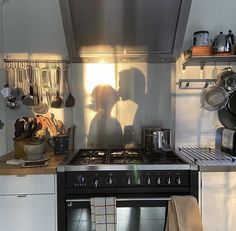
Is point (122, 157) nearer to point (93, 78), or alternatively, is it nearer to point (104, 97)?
point (104, 97)

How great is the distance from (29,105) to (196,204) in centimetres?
134

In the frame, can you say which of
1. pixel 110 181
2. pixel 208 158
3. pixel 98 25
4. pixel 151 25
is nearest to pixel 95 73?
pixel 98 25

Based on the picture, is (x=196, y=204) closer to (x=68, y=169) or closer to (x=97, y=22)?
(x=68, y=169)

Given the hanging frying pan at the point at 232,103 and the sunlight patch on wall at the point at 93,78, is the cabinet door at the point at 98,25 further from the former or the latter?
the hanging frying pan at the point at 232,103

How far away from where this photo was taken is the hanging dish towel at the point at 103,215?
4.64ft

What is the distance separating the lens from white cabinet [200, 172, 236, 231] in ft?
4.98

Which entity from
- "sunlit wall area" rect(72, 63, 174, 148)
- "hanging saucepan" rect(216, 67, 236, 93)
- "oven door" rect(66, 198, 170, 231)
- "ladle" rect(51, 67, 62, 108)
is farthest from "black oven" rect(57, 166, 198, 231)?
"hanging saucepan" rect(216, 67, 236, 93)

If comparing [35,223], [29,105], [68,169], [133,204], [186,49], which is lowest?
[35,223]

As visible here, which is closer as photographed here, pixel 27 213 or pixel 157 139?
pixel 27 213

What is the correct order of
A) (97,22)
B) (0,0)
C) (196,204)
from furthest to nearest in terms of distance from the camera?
(0,0), (97,22), (196,204)

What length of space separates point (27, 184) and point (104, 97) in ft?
2.87

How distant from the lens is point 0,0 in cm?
200

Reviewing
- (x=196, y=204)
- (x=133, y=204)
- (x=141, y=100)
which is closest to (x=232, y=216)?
(x=196, y=204)

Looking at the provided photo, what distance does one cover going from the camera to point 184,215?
141cm
